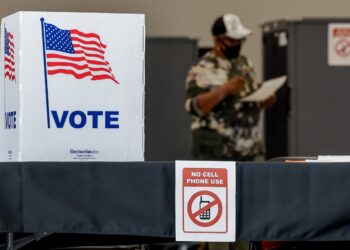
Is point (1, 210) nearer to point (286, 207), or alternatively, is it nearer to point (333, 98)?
point (286, 207)

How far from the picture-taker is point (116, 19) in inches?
76.0

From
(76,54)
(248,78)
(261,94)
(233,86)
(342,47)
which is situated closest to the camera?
(76,54)

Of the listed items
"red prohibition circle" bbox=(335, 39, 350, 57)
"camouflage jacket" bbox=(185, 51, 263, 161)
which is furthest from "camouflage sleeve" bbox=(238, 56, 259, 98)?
"red prohibition circle" bbox=(335, 39, 350, 57)

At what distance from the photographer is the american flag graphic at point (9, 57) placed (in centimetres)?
195

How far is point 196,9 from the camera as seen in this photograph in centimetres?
743

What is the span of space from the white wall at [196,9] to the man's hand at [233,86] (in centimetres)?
323

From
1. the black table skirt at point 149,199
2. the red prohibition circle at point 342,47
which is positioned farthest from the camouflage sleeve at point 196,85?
the black table skirt at point 149,199

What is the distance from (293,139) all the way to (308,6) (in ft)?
6.77

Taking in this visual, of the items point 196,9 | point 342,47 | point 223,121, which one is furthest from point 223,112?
point 196,9

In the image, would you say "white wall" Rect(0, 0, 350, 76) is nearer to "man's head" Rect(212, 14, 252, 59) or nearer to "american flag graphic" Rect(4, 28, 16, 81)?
"man's head" Rect(212, 14, 252, 59)

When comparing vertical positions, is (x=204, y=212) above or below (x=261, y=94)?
below

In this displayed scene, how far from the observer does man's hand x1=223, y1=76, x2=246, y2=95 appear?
4.06m

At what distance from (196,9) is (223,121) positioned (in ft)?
11.0

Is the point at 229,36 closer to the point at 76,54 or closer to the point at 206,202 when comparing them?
the point at 76,54
